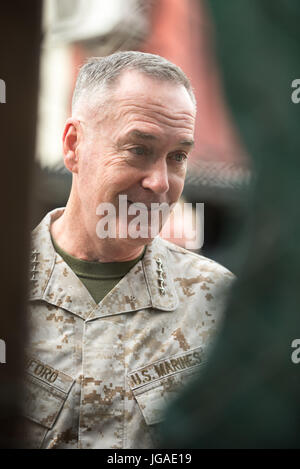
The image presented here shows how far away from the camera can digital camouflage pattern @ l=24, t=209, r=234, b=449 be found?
146 centimetres

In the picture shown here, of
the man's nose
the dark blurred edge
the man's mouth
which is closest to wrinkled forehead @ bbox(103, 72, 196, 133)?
the man's nose

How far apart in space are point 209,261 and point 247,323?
54 cm

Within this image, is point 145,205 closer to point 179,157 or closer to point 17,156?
point 179,157

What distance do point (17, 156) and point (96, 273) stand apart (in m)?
0.65

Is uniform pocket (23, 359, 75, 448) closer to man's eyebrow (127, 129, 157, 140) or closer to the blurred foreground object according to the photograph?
the blurred foreground object

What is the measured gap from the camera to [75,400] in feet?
4.83

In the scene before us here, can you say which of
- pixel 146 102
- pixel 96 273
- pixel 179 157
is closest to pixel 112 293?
pixel 96 273

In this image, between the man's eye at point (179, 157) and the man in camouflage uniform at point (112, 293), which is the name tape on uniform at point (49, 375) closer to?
the man in camouflage uniform at point (112, 293)

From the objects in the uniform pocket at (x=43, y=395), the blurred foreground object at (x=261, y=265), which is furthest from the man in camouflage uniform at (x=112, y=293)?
the blurred foreground object at (x=261, y=265)

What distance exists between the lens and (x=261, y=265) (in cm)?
104
